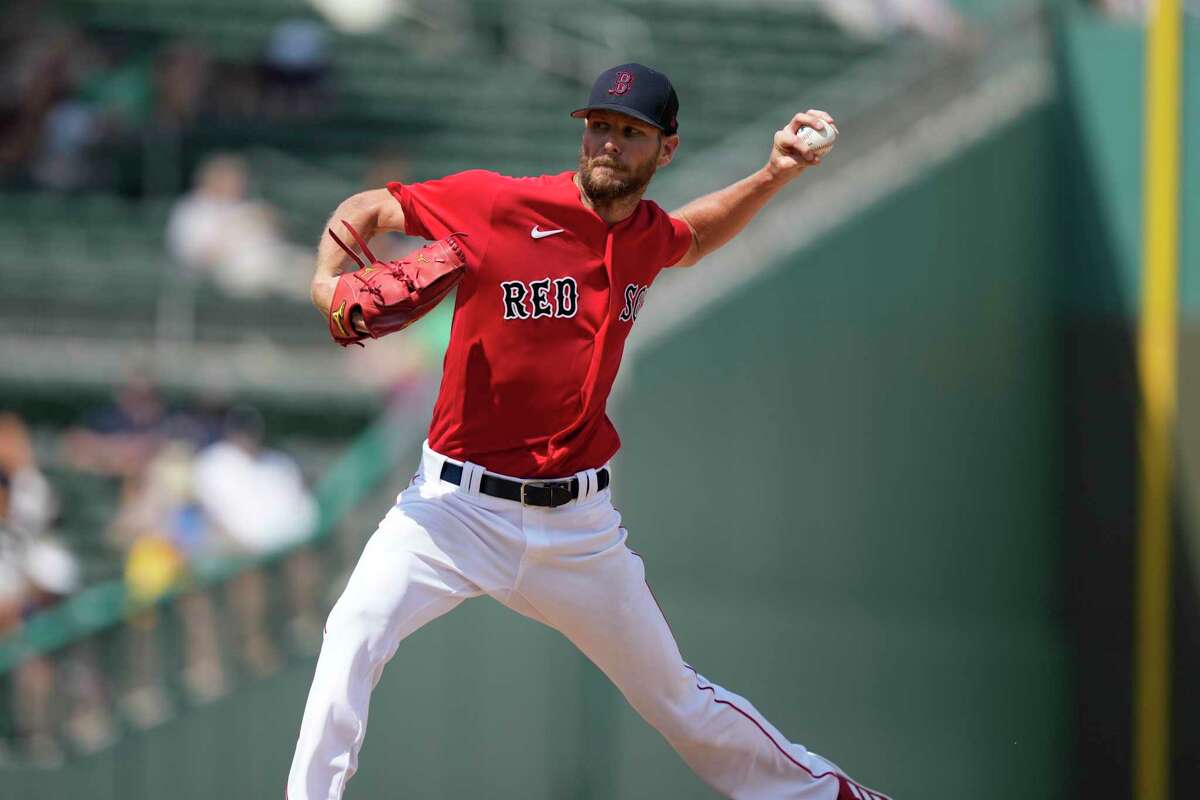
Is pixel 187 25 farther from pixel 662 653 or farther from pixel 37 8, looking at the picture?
pixel 662 653

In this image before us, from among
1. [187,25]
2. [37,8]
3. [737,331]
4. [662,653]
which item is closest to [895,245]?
[737,331]

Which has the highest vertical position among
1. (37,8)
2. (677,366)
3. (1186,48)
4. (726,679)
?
(37,8)

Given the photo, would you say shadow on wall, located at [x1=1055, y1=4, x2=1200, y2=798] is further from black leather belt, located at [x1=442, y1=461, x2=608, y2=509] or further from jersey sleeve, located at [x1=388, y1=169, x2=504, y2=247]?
jersey sleeve, located at [x1=388, y1=169, x2=504, y2=247]

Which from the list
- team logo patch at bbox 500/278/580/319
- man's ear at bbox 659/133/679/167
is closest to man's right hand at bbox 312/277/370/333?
team logo patch at bbox 500/278/580/319

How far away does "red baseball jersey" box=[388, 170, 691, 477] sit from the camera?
182 inches

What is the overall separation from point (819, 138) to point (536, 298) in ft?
2.86

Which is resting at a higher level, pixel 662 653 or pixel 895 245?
pixel 895 245

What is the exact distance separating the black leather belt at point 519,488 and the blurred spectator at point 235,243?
5861 millimetres

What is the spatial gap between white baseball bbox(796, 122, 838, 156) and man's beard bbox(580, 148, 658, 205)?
43cm

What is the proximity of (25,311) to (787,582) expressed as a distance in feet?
16.5

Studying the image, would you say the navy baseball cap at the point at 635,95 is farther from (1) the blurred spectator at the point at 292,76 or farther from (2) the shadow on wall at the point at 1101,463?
(1) the blurred spectator at the point at 292,76

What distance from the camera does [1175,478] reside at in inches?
382

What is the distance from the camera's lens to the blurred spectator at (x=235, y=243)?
34.3 feet

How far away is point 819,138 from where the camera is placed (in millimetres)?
4781
